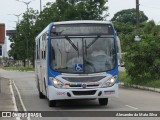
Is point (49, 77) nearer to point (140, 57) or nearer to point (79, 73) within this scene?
point (79, 73)

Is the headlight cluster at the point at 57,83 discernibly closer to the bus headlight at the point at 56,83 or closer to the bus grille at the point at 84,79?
the bus headlight at the point at 56,83

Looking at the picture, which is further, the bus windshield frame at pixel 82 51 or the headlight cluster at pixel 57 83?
the bus windshield frame at pixel 82 51

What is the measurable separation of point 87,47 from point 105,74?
115cm

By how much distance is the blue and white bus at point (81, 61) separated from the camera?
1702 cm

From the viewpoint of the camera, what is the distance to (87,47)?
57.1 ft

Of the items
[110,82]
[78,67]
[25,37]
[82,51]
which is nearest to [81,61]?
[78,67]

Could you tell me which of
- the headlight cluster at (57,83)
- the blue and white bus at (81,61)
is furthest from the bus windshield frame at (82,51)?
the headlight cluster at (57,83)

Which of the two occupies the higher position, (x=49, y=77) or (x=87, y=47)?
(x=87, y=47)

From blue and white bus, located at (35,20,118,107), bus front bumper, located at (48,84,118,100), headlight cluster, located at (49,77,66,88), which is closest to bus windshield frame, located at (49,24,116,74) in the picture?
blue and white bus, located at (35,20,118,107)

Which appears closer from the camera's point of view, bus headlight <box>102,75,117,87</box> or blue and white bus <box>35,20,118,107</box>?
blue and white bus <box>35,20,118,107</box>

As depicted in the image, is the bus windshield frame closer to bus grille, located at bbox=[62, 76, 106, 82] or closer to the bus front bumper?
bus grille, located at bbox=[62, 76, 106, 82]

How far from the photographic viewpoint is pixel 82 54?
1730 centimetres

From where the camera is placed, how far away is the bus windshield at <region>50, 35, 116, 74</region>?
17.2m

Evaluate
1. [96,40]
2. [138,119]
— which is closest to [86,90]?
[96,40]
